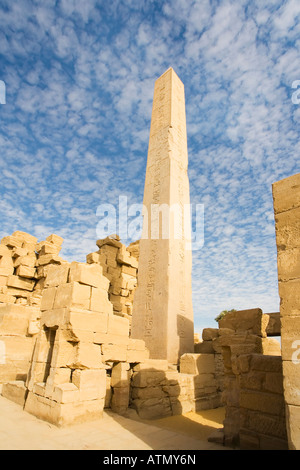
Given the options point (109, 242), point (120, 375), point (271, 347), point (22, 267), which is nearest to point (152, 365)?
point (120, 375)

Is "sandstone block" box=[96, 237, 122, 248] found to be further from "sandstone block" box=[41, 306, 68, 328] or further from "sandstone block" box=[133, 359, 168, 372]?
"sandstone block" box=[41, 306, 68, 328]

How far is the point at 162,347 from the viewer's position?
7.21 metres

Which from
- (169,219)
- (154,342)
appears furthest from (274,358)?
(169,219)

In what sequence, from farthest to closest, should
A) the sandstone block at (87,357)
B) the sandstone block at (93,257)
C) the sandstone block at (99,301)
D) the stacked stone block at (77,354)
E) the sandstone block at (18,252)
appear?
the sandstone block at (18,252), the sandstone block at (93,257), the sandstone block at (99,301), the sandstone block at (87,357), the stacked stone block at (77,354)

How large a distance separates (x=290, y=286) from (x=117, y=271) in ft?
31.8

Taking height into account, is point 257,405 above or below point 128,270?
below

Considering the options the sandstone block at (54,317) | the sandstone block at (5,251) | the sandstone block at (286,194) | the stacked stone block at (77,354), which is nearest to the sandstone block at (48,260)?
the sandstone block at (5,251)

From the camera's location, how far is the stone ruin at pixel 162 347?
2842 millimetres

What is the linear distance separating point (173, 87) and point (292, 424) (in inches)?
415

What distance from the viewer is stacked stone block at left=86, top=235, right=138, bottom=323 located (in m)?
11.5

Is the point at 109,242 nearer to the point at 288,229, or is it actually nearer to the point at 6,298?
the point at 6,298

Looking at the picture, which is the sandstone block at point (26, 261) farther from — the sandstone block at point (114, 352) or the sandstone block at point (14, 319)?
the sandstone block at point (114, 352)

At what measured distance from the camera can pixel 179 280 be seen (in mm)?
8133
